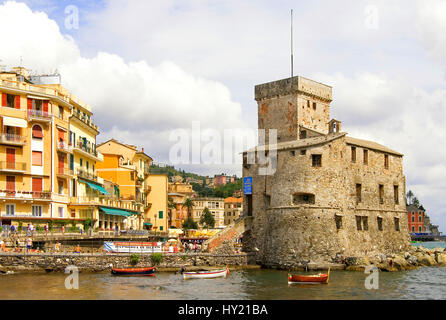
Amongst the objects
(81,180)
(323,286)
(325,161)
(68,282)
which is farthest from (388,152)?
(68,282)

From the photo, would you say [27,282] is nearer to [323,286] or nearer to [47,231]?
[47,231]

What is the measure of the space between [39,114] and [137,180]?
2551 cm

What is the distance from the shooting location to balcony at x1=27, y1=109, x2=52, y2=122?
52938 mm

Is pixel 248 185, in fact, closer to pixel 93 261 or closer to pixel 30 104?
pixel 93 261

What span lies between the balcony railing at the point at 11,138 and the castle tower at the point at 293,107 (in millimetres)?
24912

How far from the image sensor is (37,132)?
53.5 m

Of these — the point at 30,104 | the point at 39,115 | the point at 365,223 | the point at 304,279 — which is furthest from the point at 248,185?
the point at 30,104

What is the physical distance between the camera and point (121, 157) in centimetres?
7650

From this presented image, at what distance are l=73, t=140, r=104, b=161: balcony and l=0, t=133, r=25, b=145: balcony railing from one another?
7621 millimetres

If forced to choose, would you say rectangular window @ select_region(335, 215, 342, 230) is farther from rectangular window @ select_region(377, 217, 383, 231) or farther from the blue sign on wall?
the blue sign on wall

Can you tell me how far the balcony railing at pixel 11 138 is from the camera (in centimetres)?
5109

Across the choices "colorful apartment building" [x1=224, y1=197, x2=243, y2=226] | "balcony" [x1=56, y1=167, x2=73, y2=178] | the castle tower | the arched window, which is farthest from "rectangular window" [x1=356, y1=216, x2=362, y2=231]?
"colorful apartment building" [x1=224, y1=197, x2=243, y2=226]

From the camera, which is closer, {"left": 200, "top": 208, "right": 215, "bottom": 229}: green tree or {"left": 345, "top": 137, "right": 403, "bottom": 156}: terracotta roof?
A: {"left": 345, "top": 137, "right": 403, "bottom": 156}: terracotta roof

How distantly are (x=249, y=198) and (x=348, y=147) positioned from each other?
11.2 metres
